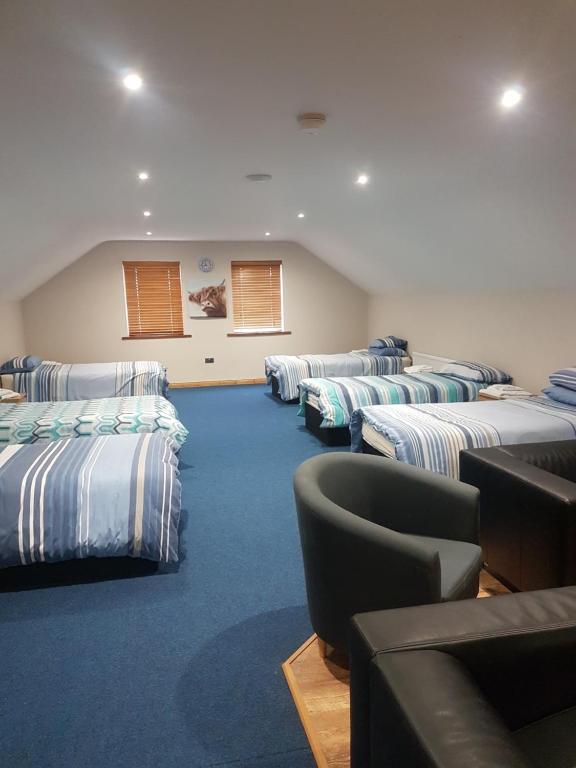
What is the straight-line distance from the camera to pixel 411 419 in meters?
3.20

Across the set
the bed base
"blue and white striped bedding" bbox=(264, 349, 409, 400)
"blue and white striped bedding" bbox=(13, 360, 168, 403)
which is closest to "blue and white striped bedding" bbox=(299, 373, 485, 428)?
the bed base

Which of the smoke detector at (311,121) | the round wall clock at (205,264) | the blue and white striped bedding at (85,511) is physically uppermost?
the smoke detector at (311,121)

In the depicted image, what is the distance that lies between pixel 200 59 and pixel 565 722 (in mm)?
2484

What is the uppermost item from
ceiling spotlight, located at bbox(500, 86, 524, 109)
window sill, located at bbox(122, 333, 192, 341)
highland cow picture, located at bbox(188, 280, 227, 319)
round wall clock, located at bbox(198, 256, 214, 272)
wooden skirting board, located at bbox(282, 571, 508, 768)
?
ceiling spotlight, located at bbox(500, 86, 524, 109)

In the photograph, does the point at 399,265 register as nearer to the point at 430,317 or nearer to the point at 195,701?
the point at 430,317

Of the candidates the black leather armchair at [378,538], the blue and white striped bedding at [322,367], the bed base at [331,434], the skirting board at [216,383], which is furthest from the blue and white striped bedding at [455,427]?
the skirting board at [216,383]

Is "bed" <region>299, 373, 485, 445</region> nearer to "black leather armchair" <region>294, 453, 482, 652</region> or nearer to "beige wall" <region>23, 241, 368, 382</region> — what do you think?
"black leather armchair" <region>294, 453, 482, 652</region>

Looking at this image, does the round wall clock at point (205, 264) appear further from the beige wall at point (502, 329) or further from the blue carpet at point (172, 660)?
the blue carpet at point (172, 660)

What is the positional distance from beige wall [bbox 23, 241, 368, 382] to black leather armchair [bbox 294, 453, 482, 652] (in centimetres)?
579

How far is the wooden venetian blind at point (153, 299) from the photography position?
7.27 meters

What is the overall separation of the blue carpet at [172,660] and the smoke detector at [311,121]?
2256mm

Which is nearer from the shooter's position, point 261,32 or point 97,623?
point 261,32

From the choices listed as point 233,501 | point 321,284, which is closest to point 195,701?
point 233,501

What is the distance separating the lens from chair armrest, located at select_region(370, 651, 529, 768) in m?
0.84
